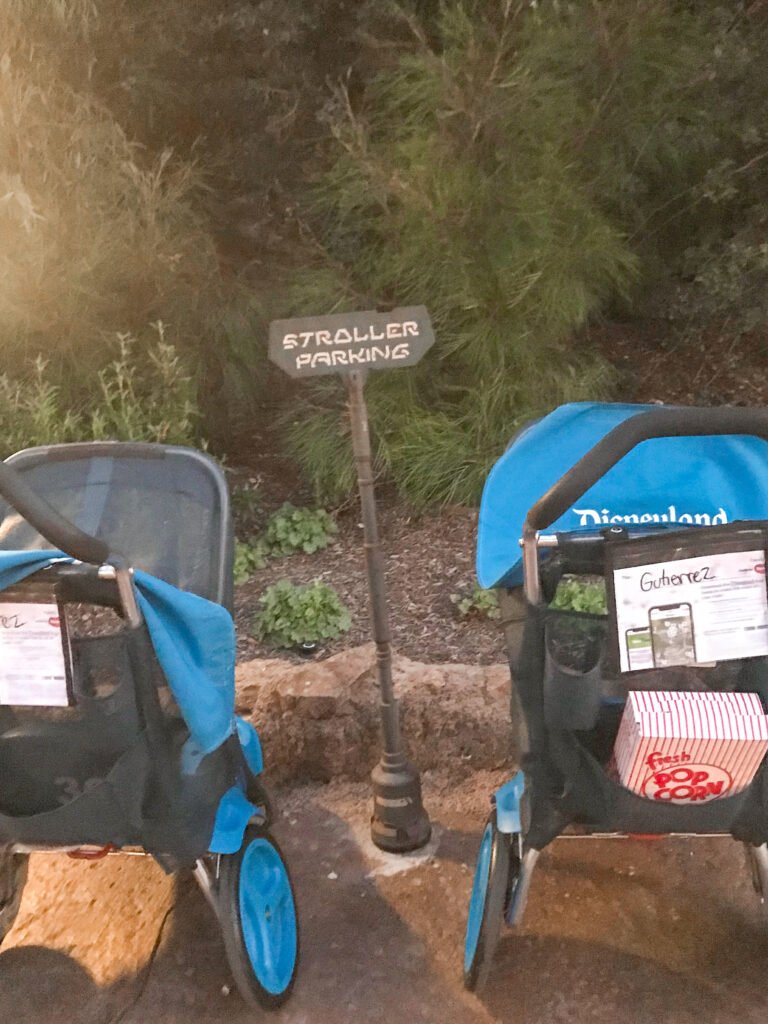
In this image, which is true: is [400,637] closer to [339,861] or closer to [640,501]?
[339,861]

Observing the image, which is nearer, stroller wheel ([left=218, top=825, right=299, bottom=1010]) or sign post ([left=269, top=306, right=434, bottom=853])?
stroller wheel ([left=218, top=825, right=299, bottom=1010])

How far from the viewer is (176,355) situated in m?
4.05

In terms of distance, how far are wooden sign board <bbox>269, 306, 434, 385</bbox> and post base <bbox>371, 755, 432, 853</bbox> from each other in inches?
45.1

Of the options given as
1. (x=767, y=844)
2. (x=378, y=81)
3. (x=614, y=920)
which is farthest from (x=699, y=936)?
(x=378, y=81)

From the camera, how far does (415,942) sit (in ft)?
6.91

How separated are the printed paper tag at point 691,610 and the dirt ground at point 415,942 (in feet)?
3.07

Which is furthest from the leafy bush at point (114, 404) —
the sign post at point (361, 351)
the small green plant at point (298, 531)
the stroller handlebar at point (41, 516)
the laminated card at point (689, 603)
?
the laminated card at point (689, 603)

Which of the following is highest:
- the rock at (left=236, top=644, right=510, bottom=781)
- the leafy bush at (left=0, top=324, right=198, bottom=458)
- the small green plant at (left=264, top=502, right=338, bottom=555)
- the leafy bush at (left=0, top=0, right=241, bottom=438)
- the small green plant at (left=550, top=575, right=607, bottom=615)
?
the leafy bush at (left=0, top=0, right=241, bottom=438)

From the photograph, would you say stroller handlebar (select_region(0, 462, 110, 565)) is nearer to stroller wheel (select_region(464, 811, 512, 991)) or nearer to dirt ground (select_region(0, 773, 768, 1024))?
stroller wheel (select_region(464, 811, 512, 991))

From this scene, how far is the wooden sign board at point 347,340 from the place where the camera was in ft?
6.42

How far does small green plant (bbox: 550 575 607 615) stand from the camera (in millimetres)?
2820

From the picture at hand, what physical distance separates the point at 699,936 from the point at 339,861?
100 centimetres

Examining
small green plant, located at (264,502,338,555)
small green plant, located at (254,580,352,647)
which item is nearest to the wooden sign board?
small green plant, located at (254,580,352,647)

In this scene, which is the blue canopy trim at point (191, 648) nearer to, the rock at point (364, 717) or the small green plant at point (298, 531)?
the rock at point (364, 717)
